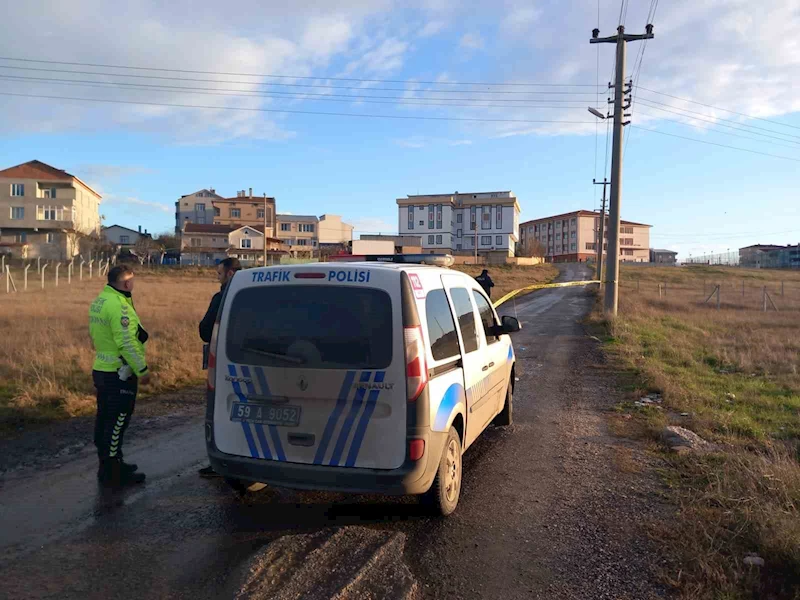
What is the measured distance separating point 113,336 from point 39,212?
3120 inches

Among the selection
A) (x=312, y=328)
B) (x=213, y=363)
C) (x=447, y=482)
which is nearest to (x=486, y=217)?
(x=447, y=482)

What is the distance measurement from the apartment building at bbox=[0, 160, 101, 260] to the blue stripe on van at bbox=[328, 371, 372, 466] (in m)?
74.6

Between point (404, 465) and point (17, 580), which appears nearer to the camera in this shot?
point (17, 580)

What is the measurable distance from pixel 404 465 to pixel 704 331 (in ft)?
55.0

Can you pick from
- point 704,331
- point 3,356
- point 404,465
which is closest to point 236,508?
point 404,465

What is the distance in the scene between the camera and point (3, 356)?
10.9 metres

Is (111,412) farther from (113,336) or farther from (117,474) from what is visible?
(113,336)

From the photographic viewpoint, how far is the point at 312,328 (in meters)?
4.30

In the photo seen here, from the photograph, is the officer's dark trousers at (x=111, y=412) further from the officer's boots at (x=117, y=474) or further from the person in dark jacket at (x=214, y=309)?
the person in dark jacket at (x=214, y=309)

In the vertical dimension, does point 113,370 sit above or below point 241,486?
above

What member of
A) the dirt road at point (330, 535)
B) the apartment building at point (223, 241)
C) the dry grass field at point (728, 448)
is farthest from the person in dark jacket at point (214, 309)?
the apartment building at point (223, 241)

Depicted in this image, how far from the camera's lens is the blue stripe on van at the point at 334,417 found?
4.16 metres

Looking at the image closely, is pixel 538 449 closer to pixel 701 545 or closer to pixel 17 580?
pixel 701 545

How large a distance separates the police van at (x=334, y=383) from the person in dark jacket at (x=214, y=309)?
74 centimetres
